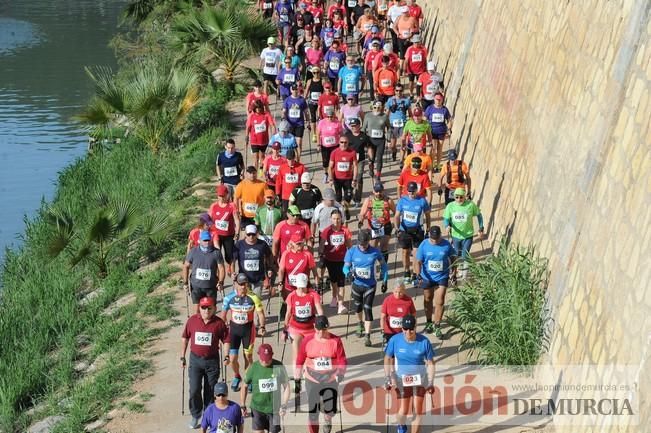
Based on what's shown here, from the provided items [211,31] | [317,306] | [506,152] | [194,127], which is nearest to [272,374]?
[317,306]

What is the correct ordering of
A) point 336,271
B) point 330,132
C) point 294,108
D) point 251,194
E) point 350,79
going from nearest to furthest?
point 336,271 → point 251,194 → point 330,132 → point 294,108 → point 350,79

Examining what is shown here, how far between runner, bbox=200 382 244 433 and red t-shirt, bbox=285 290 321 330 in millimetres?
2458

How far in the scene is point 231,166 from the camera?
66.0 ft

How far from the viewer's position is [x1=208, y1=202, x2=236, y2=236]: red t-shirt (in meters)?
18.0

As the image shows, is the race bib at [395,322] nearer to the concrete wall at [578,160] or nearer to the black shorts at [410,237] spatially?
the concrete wall at [578,160]

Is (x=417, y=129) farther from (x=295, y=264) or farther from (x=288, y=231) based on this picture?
(x=295, y=264)

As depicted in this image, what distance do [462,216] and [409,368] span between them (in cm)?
456

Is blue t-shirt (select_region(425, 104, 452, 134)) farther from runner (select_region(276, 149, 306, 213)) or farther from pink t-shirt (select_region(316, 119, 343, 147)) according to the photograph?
runner (select_region(276, 149, 306, 213))

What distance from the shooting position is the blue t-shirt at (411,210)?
17812 millimetres

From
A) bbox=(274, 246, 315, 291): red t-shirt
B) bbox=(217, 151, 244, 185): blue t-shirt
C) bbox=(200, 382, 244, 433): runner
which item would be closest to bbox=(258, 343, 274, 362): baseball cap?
bbox=(200, 382, 244, 433): runner

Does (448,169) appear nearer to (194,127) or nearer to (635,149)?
(635,149)

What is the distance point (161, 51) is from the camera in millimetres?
36500

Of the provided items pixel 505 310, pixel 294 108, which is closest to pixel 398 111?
pixel 294 108

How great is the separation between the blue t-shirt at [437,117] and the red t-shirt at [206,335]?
28.6ft
